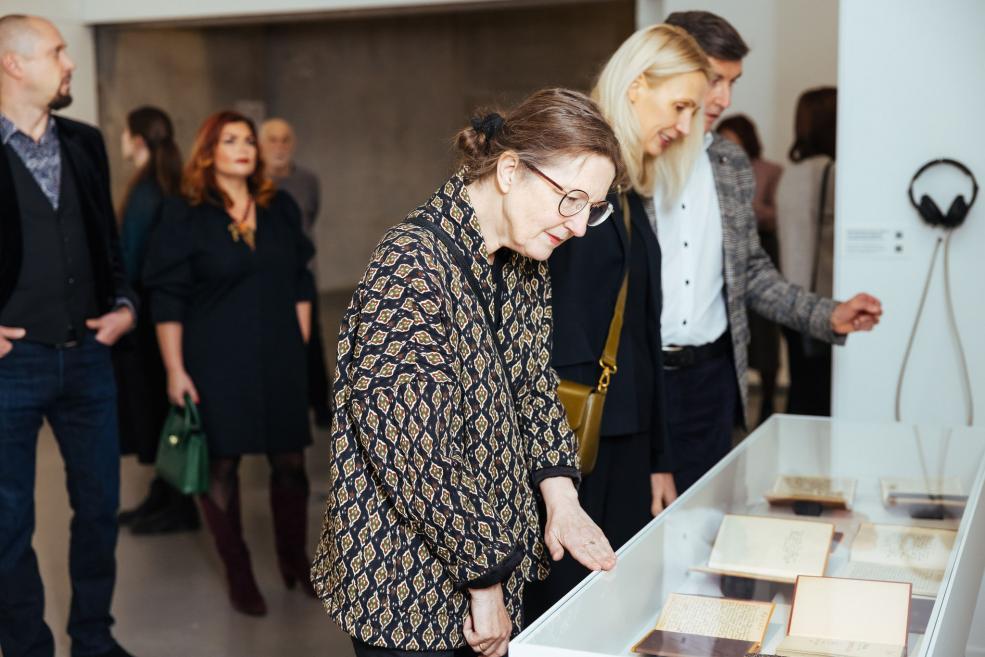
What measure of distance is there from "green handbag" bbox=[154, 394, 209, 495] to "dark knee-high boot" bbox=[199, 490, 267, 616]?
0.11 metres

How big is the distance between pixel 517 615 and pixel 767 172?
13.7 feet

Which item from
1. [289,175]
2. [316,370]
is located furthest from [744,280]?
[289,175]

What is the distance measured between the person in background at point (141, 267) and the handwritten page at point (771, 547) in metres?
3.09

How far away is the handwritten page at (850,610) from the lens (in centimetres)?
179

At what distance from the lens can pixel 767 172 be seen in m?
5.77

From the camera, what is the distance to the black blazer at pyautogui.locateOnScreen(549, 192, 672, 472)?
2.53 meters

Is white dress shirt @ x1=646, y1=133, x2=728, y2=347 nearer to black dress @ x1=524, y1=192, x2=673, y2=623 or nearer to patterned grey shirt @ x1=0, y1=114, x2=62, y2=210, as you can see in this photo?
black dress @ x1=524, y1=192, x2=673, y2=623

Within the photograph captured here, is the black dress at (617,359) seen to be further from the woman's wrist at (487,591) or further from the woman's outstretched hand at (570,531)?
the woman's wrist at (487,591)

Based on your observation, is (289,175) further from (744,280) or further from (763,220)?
(744,280)

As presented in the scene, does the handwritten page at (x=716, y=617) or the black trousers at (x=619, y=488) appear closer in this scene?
the handwritten page at (x=716, y=617)

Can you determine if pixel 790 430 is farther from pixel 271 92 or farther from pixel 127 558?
pixel 271 92

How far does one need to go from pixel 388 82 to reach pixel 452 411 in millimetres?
12150

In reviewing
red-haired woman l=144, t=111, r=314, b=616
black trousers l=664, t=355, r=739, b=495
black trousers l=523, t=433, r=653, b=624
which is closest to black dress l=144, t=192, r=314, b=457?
red-haired woman l=144, t=111, r=314, b=616

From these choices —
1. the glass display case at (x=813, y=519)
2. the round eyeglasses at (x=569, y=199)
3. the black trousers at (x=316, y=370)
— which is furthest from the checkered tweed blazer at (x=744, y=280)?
the black trousers at (x=316, y=370)
